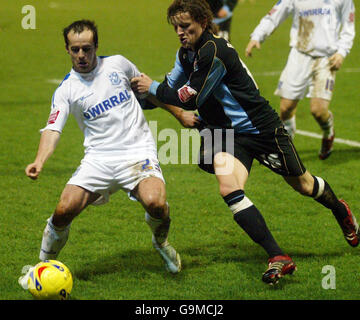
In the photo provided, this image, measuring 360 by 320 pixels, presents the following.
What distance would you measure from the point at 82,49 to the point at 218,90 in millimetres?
1055

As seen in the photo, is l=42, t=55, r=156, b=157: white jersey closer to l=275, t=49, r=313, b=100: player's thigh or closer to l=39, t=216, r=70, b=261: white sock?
l=39, t=216, r=70, b=261: white sock

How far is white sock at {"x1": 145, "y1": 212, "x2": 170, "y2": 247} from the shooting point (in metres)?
5.55

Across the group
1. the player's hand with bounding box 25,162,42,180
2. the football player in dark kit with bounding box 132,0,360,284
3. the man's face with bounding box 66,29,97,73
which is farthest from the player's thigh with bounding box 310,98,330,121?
the player's hand with bounding box 25,162,42,180

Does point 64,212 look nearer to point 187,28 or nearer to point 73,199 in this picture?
point 73,199

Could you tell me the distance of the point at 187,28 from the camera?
208 inches

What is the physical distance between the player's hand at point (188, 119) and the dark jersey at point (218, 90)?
0.08 metres

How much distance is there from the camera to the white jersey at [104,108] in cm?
545

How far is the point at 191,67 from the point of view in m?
5.63

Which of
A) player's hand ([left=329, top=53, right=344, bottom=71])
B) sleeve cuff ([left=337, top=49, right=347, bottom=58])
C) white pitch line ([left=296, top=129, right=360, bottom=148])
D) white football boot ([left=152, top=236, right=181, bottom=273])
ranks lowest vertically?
white pitch line ([left=296, top=129, right=360, bottom=148])

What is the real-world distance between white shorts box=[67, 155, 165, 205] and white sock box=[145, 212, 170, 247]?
0.96 feet

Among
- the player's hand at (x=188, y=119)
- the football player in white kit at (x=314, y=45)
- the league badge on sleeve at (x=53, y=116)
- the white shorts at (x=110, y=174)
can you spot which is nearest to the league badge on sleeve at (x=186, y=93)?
the player's hand at (x=188, y=119)

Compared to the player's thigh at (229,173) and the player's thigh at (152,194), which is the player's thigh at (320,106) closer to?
the player's thigh at (229,173)
